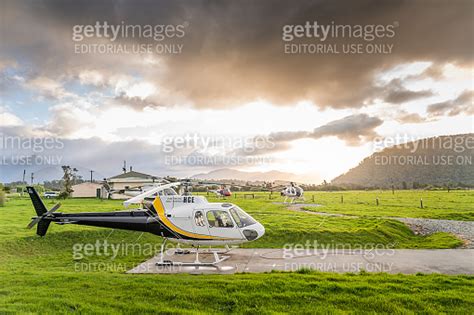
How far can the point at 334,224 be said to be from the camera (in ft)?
64.1

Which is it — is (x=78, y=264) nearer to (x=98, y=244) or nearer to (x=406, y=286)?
(x=98, y=244)

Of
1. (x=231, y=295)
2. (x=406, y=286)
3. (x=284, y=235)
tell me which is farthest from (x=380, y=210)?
(x=231, y=295)

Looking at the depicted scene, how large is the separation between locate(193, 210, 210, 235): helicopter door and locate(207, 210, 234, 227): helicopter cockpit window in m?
0.17

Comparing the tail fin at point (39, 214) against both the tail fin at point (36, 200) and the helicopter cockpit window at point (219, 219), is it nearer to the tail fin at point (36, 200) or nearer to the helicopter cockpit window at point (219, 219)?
the tail fin at point (36, 200)

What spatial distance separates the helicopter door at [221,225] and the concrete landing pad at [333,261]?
941mm

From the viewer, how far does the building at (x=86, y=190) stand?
134ft

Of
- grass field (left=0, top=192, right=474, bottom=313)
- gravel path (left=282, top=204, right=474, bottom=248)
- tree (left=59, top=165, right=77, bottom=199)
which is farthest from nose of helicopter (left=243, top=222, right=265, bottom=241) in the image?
tree (left=59, top=165, right=77, bottom=199)

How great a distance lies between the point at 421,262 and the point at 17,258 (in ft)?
47.3

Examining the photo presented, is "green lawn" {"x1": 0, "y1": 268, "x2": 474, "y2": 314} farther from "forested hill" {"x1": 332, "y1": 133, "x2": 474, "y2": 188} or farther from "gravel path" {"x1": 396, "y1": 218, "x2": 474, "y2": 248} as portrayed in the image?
"forested hill" {"x1": 332, "y1": 133, "x2": 474, "y2": 188}

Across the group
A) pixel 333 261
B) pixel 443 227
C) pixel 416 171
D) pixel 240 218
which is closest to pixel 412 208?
pixel 443 227

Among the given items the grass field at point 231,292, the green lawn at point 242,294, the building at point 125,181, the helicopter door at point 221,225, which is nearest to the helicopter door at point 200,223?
the helicopter door at point 221,225

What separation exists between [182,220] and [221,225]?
4.10 ft

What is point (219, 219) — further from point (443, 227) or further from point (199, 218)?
point (443, 227)

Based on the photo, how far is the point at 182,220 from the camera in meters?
10.5
